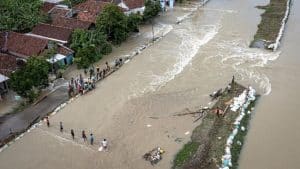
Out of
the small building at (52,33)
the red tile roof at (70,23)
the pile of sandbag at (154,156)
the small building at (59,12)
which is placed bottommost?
the pile of sandbag at (154,156)

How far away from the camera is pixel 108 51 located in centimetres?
2995

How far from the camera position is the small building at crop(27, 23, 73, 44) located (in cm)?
2941

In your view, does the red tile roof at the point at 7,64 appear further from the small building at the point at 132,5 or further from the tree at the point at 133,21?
the small building at the point at 132,5

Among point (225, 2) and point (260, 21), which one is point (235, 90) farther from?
point (225, 2)

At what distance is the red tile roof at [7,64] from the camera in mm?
24828

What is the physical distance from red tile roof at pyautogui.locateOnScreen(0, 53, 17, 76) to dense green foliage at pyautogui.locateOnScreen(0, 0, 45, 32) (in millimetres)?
5982

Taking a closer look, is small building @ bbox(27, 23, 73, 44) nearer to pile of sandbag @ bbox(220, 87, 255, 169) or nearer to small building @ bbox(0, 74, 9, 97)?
small building @ bbox(0, 74, 9, 97)

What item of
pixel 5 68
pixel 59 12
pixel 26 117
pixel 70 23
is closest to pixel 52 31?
pixel 70 23

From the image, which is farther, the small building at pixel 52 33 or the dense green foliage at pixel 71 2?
the dense green foliage at pixel 71 2

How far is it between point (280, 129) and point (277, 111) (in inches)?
71.1

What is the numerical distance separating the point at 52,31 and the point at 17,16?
411cm

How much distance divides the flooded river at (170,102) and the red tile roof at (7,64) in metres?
4.79

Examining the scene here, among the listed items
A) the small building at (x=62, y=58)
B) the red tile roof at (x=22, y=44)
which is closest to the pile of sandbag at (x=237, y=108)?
the small building at (x=62, y=58)

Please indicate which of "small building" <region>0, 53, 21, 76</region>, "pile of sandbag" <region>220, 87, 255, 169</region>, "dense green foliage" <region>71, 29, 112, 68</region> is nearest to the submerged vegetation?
"pile of sandbag" <region>220, 87, 255, 169</region>
